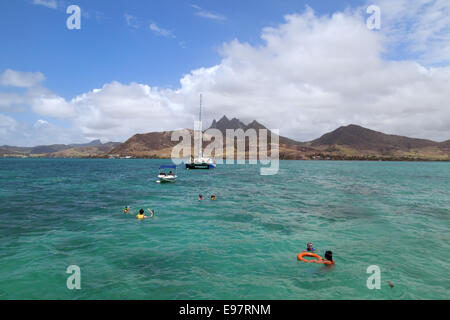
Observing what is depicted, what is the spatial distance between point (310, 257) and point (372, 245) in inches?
256

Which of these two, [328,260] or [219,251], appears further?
[219,251]

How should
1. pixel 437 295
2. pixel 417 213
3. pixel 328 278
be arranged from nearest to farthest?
pixel 437 295
pixel 328 278
pixel 417 213

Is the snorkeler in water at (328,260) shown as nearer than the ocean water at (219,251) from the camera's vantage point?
No

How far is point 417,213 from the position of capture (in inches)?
1239

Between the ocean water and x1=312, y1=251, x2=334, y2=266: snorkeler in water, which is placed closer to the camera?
the ocean water

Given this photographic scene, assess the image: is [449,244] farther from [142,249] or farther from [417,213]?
[142,249]

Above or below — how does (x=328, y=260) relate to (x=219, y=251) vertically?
above

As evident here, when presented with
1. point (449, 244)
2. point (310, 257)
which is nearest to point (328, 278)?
point (310, 257)

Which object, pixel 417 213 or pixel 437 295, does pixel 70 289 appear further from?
pixel 417 213

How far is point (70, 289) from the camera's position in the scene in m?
12.7
